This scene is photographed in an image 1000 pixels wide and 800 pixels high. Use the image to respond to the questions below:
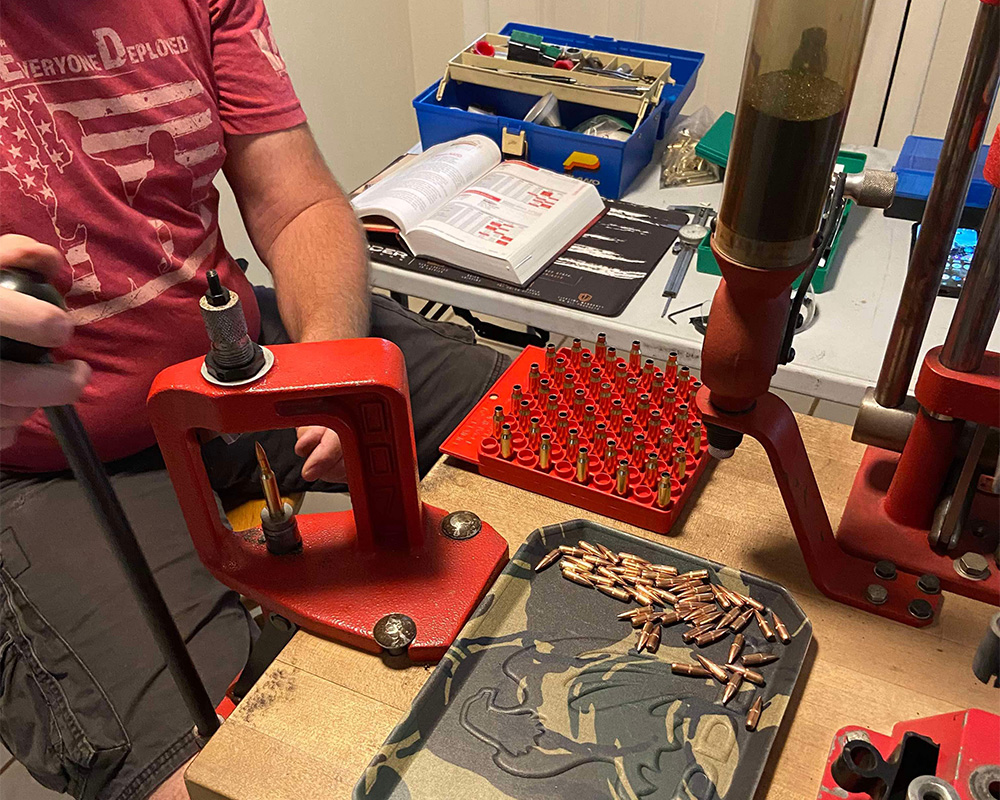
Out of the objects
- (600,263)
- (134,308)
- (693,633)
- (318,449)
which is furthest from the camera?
(600,263)

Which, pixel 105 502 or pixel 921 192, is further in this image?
pixel 921 192

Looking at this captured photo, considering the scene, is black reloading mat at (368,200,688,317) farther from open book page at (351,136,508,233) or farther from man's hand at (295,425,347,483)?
man's hand at (295,425,347,483)

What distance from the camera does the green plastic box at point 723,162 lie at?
1.18m

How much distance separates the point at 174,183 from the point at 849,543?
0.86 metres

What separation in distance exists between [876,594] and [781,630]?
0.11 m

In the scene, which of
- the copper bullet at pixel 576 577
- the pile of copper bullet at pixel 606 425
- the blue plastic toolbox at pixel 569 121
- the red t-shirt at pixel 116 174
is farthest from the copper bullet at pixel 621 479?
the blue plastic toolbox at pixel 569 121

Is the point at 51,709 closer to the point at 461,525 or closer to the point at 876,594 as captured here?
the point at 461,525

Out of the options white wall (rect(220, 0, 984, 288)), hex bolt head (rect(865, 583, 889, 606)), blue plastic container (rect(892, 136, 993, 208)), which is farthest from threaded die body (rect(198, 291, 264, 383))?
white wall (rect(220, 0, 984, 288))

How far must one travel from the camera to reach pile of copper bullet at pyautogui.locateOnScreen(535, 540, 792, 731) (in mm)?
633

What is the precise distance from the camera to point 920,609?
69 centimetres

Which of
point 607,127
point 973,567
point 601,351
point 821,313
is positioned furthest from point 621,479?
point 607,127

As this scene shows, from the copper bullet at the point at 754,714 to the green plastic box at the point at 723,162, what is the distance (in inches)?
23.9

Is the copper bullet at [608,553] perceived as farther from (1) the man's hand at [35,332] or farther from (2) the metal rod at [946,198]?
(1) the man's hand at [35,332]

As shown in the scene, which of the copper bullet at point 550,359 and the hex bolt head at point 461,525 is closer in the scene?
the hex bolt head at point 461,525
